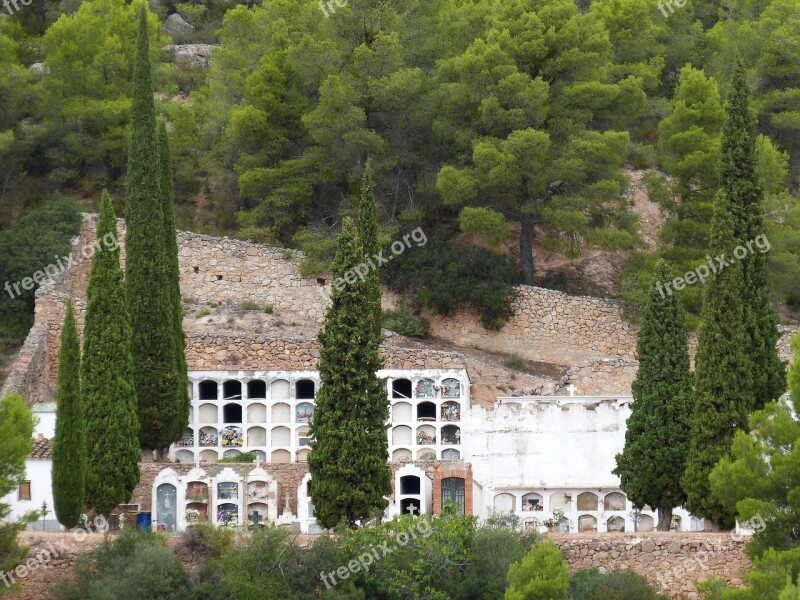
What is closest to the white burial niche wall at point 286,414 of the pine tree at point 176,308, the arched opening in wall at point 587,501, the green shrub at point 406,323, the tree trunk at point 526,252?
the pine tree at point 176,308

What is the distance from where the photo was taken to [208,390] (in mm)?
45438

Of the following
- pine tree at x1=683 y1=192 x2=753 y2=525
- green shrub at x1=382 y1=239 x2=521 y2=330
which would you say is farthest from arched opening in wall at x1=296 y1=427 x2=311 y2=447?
pine tree at x1=683 y1=192 x2=753 y2=525

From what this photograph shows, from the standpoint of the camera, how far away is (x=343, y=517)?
37.5m

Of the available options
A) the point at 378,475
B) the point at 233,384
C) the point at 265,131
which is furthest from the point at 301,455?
the point at 265,131

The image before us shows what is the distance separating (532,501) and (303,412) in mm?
6205

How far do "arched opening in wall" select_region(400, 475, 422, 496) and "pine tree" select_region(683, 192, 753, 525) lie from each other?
6.50 meters

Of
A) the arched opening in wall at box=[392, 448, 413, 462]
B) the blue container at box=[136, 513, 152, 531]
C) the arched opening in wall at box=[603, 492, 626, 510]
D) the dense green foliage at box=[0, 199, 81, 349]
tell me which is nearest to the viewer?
the blue container at box=[136, 513, 152, 531]

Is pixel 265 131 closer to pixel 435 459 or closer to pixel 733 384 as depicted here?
pixel 435 459

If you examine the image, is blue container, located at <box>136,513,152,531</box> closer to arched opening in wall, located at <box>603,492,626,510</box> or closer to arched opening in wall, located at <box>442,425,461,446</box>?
arched opening in wall, located at <box>442,425,461,446</box>

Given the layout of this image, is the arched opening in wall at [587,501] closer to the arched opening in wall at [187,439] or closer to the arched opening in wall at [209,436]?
the arched opening in wall at [209,436]

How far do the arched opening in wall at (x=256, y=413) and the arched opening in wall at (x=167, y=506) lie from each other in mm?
4841

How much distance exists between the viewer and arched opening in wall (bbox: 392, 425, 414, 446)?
147ft

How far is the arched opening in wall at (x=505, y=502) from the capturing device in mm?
42219

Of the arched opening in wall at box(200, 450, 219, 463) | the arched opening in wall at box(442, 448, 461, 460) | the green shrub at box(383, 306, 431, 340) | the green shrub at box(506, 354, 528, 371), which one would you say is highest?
the green shrub at box(383, 306, 431, 340)
